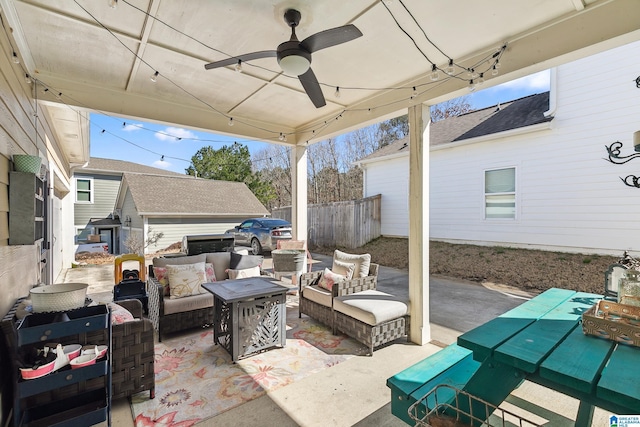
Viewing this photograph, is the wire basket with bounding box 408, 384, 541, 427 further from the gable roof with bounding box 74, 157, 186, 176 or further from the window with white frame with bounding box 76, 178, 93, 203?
the window with white frame with bounding box 76, 178, 93, 203

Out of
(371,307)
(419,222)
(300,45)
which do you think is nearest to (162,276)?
(371,307)

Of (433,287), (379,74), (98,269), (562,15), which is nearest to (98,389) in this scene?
(379,74)

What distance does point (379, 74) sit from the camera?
11.6 ft

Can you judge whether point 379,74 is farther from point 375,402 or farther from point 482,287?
point 482,287

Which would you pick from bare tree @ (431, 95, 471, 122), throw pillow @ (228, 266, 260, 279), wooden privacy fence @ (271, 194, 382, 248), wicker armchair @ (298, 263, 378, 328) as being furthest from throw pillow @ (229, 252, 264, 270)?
bare tree @ (431, 95, 471, 122)

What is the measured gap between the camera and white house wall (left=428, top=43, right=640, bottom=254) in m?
5.81

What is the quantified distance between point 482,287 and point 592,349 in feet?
16.5

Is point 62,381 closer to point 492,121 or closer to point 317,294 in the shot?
point 317,294

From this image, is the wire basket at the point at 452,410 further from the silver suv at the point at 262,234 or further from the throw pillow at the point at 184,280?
the silver suv at the point at 262,234

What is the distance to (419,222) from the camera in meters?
3.65

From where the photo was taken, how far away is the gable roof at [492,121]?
7443 mm

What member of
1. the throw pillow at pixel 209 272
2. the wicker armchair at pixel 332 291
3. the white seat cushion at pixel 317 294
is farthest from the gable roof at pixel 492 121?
the throw pillow at pixel 209 272

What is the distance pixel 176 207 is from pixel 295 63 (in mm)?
10687

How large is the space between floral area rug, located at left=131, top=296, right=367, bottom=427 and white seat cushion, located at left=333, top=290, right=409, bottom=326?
Result: 411mm
